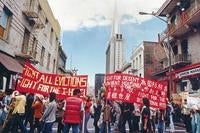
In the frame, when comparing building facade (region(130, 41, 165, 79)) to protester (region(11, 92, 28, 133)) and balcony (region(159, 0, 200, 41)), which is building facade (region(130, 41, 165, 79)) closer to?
balcony (region(159, 0, 200, 41))

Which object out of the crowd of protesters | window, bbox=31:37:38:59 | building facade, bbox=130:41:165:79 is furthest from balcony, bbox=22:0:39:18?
building facade, bbox=130:41:165:79

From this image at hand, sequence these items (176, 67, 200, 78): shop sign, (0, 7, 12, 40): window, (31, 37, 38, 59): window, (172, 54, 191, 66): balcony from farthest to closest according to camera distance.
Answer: (172, 54, 191, 66): balcony, (31, 37, 38, 59): window, (176, 67, 200, 78): shop sign, (0, 7, 12, 40): window

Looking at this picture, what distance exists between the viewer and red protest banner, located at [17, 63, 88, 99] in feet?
27.2

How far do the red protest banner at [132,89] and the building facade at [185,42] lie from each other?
28.7 ft

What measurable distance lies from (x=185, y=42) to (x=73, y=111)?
17445 millimetres

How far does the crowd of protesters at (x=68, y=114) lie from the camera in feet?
21.5

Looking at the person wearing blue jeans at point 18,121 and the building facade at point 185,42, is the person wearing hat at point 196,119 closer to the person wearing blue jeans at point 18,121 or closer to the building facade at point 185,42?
the building facade at point 185,42

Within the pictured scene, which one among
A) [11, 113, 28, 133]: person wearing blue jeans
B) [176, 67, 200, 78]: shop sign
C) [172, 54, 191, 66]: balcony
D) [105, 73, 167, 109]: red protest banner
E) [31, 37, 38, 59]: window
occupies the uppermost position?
[31, 37, 38, 59]: window

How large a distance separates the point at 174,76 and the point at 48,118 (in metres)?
16.8

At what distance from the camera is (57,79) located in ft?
29.2

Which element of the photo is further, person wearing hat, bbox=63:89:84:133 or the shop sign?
the shop sign

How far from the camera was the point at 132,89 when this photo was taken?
917 cm


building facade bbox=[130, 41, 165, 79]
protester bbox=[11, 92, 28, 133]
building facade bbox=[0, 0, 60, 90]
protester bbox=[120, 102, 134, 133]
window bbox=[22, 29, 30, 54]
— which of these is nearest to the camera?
protester bbox=[11, 92, 28, 133]

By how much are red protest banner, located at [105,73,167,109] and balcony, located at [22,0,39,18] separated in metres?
9.78
